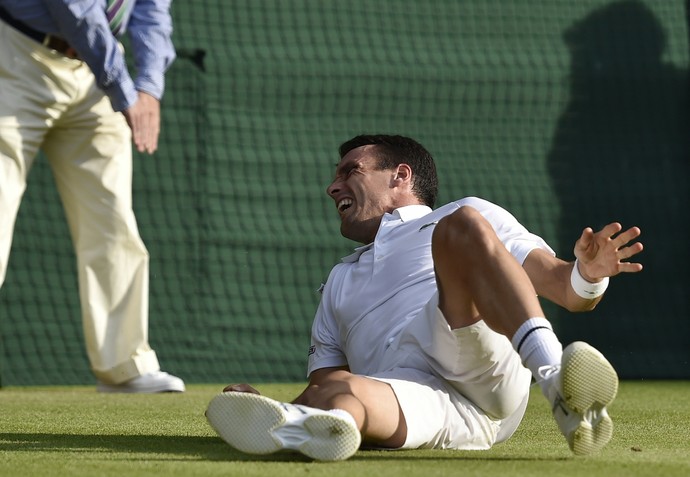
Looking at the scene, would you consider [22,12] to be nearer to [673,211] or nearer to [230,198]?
[230,198]

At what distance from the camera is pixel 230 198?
19.6 ft

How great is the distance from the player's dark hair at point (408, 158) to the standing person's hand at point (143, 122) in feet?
3.37

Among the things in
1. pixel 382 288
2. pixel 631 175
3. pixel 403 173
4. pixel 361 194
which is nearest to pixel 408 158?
pixel 403 173

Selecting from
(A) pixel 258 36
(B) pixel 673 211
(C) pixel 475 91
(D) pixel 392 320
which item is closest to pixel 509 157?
(C) pixel 475 91

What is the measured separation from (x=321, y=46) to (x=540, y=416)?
8.98 ft

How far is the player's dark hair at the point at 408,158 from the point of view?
11.4ft

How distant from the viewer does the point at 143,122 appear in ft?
14.3

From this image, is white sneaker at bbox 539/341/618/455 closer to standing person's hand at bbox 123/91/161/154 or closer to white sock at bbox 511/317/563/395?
white sock at bbox 511/317/563/395

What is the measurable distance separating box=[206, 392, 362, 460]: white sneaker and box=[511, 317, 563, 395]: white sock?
1.14ft

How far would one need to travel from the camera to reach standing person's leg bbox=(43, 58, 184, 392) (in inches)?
183

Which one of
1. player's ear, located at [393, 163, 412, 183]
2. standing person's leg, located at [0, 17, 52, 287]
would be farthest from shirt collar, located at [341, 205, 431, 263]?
standing person's leg, located at [0, 17, 52, 287]

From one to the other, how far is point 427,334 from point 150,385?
2.17 meters

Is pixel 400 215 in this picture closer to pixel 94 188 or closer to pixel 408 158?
pixel 408 158

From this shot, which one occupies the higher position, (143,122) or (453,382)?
(143,122)
